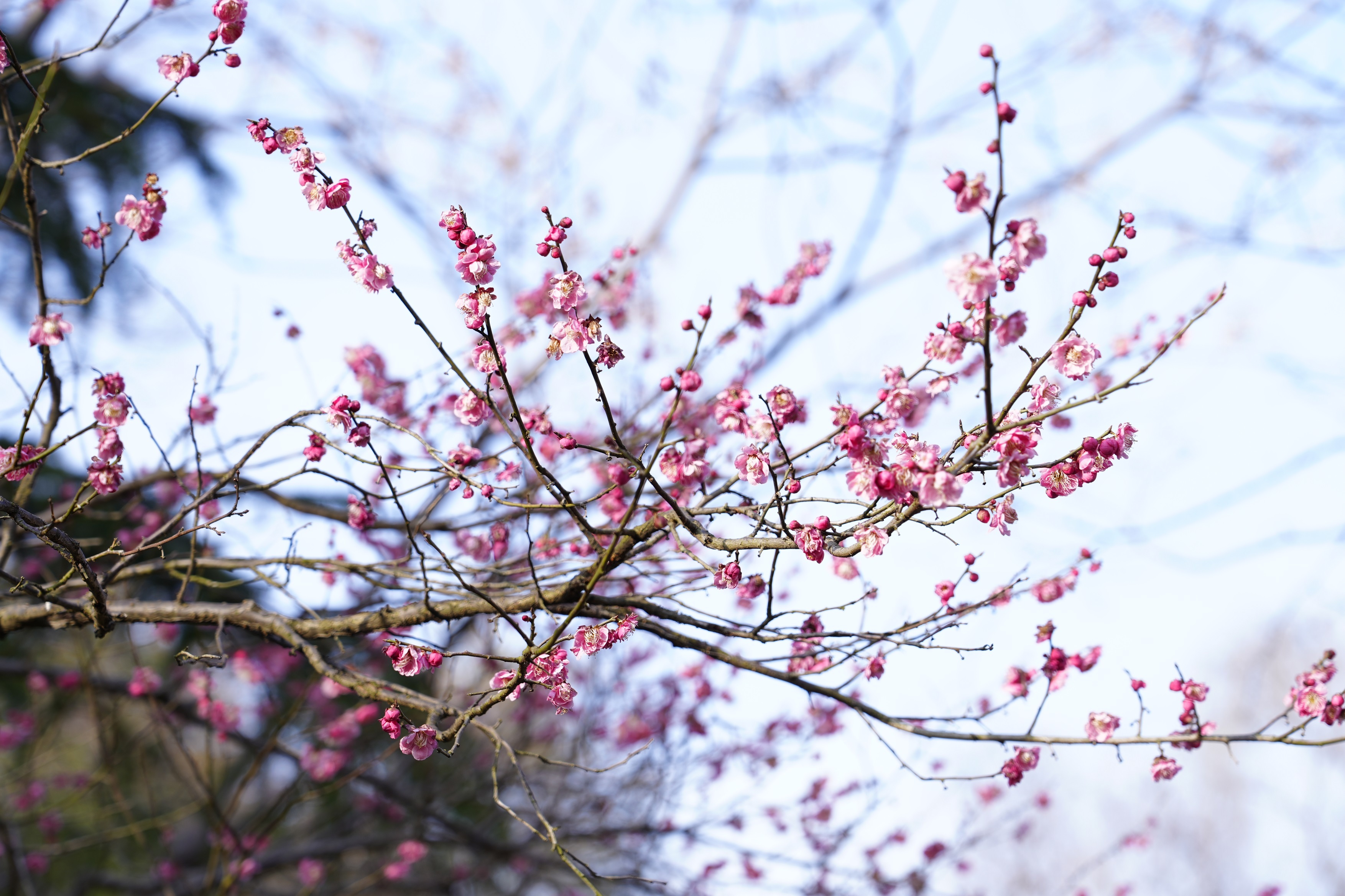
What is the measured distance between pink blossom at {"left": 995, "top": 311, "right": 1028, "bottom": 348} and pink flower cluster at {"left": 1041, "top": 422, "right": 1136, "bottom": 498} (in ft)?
0.91

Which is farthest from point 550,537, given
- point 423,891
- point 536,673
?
point 423,891

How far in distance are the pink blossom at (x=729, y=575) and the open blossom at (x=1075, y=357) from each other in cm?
92

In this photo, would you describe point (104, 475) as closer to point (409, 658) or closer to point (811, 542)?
point (409, 658)

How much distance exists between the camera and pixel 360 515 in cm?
311

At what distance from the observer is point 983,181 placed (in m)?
1.71

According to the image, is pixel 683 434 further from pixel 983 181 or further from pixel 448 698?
pixel 983 181

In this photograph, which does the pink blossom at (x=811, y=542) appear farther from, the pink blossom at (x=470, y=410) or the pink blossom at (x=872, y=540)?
the pink blossom at (x=470, y=410)

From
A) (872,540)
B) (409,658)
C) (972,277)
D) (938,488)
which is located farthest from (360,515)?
(972,277)

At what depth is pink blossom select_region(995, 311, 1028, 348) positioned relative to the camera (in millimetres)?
2066

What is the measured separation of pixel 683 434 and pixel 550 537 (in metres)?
0.69

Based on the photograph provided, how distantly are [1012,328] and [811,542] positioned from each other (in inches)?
26.4

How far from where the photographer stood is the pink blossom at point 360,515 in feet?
10.2

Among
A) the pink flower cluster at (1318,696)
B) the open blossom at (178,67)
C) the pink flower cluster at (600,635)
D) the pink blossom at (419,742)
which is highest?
the open blossom at (178,67)

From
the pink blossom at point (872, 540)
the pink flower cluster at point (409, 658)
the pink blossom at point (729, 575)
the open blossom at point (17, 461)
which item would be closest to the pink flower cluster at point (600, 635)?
the pink blossom at point (729, 575)
